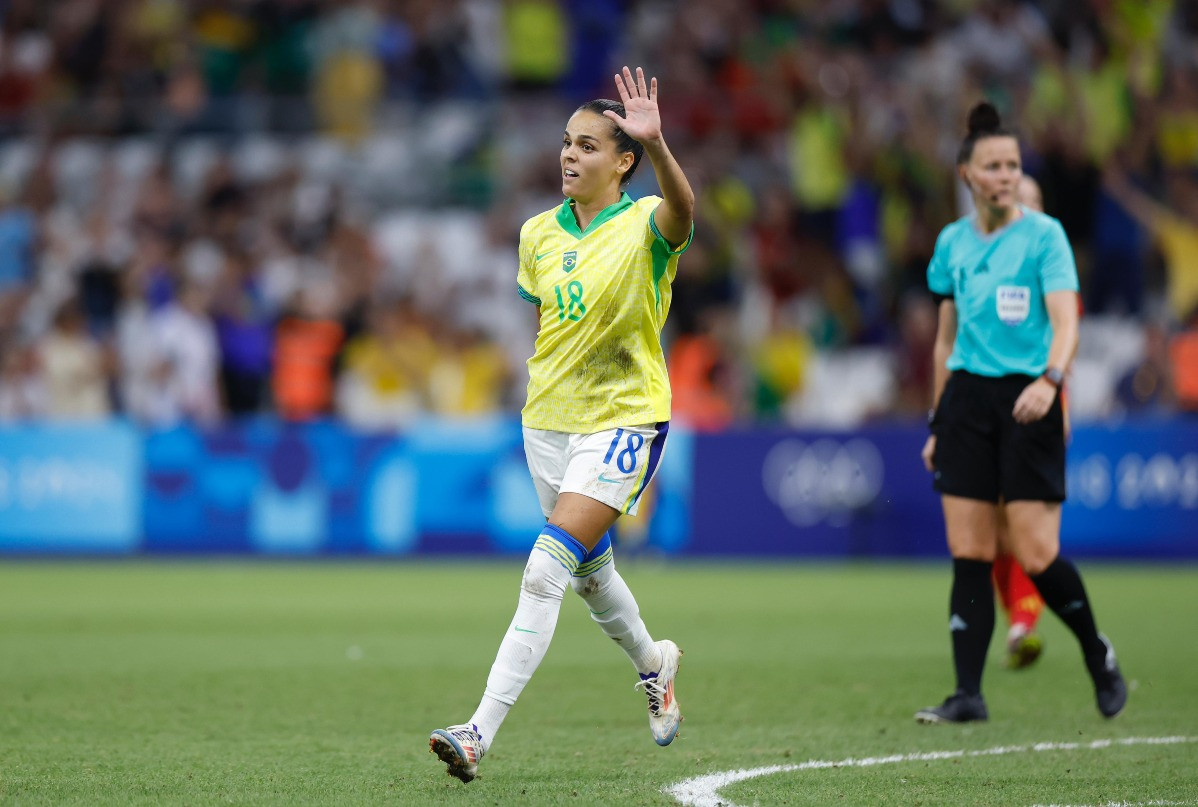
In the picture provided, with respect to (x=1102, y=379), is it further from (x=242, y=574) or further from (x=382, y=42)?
(x=382, y=42)

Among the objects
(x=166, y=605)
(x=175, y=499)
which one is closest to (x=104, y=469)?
(x=175, y=499)

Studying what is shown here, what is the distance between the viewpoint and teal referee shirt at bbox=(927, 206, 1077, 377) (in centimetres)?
713

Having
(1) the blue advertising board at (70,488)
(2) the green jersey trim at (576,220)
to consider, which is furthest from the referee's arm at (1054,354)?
(1) the blue advertising board at (70,488)

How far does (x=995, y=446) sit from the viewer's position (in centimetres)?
721

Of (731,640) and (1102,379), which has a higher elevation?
(1102,379)

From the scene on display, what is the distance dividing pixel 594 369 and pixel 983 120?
90.7 inches

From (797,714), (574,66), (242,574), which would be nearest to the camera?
(797,714)

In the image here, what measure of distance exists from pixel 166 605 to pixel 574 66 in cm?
1069

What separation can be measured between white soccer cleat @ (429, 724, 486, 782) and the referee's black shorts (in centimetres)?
264

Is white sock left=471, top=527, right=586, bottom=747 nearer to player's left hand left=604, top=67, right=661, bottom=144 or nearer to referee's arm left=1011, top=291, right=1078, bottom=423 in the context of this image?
player's left hand left=604, top=67, right=661, bottom=144

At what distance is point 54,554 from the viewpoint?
54.8 feet

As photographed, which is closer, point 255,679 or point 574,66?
point 255,679

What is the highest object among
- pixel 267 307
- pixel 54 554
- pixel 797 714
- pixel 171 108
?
pixel 171 108

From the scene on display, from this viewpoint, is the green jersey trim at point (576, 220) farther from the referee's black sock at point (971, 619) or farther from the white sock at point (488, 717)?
the referee's black sock at point (971, 619)
